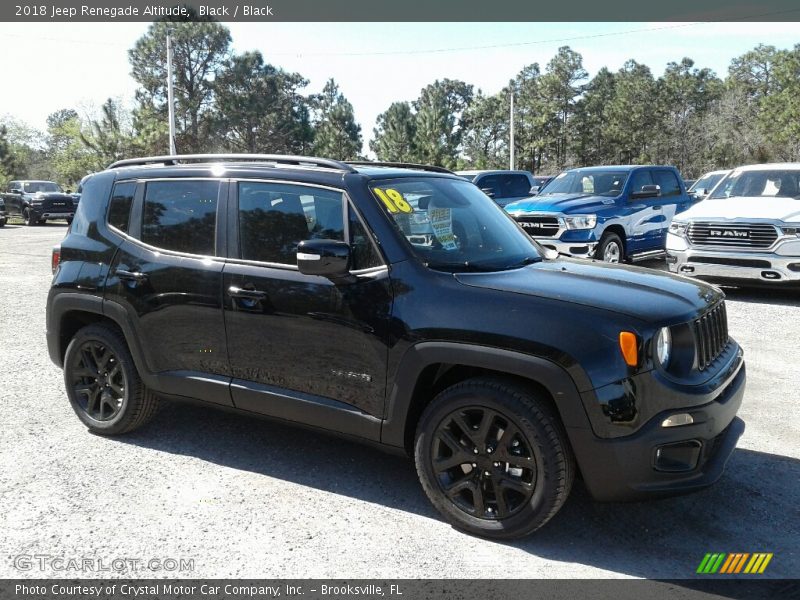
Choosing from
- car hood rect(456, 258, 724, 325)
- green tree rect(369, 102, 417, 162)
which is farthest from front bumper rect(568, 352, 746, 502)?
green tree rect(369, 102, 417, 162)

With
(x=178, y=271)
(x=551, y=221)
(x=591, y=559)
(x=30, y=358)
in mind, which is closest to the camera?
(x=591, y=559)

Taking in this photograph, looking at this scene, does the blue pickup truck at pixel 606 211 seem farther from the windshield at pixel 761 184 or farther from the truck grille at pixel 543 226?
the windshield at pixel 761 184

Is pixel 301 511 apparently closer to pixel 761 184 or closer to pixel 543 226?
pixel 543 226

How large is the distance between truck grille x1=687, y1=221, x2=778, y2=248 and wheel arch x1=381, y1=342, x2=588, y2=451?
24.0 ft

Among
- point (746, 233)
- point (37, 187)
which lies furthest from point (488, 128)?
point (746, 233)

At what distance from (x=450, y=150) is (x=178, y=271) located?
64554 mm

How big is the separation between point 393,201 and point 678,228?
24.8 ft

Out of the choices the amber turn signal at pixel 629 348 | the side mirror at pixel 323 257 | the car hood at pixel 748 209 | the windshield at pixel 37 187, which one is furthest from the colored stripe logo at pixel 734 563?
the windshield at pixel 37 187

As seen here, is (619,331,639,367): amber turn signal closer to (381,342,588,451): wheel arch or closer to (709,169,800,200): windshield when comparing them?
(381,342,588,451): wheel arch

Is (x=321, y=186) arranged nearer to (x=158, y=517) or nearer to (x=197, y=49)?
(x=158, y=517)

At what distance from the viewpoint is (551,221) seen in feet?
36.8

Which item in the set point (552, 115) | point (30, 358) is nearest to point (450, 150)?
point (552, 115)

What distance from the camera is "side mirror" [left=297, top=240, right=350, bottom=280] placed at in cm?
358

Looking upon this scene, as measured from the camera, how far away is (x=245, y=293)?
405 centimetres
